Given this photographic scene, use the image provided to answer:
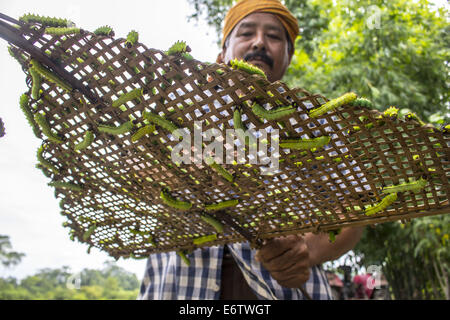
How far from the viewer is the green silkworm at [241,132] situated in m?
0.70

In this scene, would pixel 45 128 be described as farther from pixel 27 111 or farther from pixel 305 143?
pixel 305 143

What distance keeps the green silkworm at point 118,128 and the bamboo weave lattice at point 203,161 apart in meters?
0.01

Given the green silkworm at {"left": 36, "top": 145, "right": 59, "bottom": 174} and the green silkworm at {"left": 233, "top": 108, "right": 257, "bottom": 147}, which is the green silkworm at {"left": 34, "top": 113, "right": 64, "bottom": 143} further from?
the green silkworm at {"left": 233, "top": 108, "right": 257, "bottom": 147}

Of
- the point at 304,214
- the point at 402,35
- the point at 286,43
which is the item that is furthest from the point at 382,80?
the point at 304,214

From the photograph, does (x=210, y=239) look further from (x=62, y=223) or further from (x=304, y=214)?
(x=62, y=223)

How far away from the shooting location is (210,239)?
107 centimetres

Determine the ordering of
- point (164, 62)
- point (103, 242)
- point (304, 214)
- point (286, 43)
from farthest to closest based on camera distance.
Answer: point (286, 43), point (103, 242), point (304, 214), point (164, 62)

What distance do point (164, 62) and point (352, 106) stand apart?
357mm

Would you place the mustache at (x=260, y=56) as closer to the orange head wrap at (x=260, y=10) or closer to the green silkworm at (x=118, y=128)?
the orange head wrap at (x=260, y=10)

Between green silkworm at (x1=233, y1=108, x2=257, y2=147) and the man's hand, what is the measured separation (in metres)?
0.50

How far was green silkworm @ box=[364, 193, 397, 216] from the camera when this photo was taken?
0.76 m

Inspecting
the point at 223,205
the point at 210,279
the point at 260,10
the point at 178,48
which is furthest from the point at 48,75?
the point at 260,10

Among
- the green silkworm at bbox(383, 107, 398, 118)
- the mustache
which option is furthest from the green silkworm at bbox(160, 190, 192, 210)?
the mustache

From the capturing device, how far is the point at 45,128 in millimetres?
829
